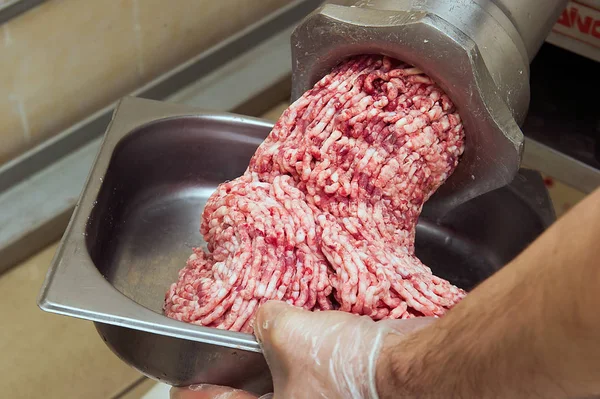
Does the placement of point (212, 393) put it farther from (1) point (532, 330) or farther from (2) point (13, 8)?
(2) point (13, 8)

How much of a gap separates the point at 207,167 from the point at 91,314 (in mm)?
469

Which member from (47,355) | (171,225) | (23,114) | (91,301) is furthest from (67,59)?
(91,301)

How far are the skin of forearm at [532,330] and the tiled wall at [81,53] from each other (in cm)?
105

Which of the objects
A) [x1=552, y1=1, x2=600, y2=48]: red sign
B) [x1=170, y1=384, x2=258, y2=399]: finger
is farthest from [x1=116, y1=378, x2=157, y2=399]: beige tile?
[x1=552, y1=1, x2=600, y2=48]: red sign

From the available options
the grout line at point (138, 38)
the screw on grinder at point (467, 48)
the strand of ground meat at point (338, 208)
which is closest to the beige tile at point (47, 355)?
the strand of ground meat at point (338, 208)

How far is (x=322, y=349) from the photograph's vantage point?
2.62ft

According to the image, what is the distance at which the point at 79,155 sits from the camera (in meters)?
1.57

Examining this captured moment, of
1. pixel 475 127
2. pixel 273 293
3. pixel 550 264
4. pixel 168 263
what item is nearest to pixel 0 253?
pixel 168 263

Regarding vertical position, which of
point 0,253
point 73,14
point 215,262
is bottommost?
point 0,253

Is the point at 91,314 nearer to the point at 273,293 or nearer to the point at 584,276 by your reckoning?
the point at 273,293

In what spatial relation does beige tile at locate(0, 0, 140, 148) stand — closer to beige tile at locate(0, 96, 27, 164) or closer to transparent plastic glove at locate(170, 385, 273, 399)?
beige tile at locate(0, 96, 27, 164)

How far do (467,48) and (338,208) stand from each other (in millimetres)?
266

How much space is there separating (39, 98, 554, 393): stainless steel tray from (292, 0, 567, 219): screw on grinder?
198 mm

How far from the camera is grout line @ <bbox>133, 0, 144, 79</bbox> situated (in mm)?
1563
